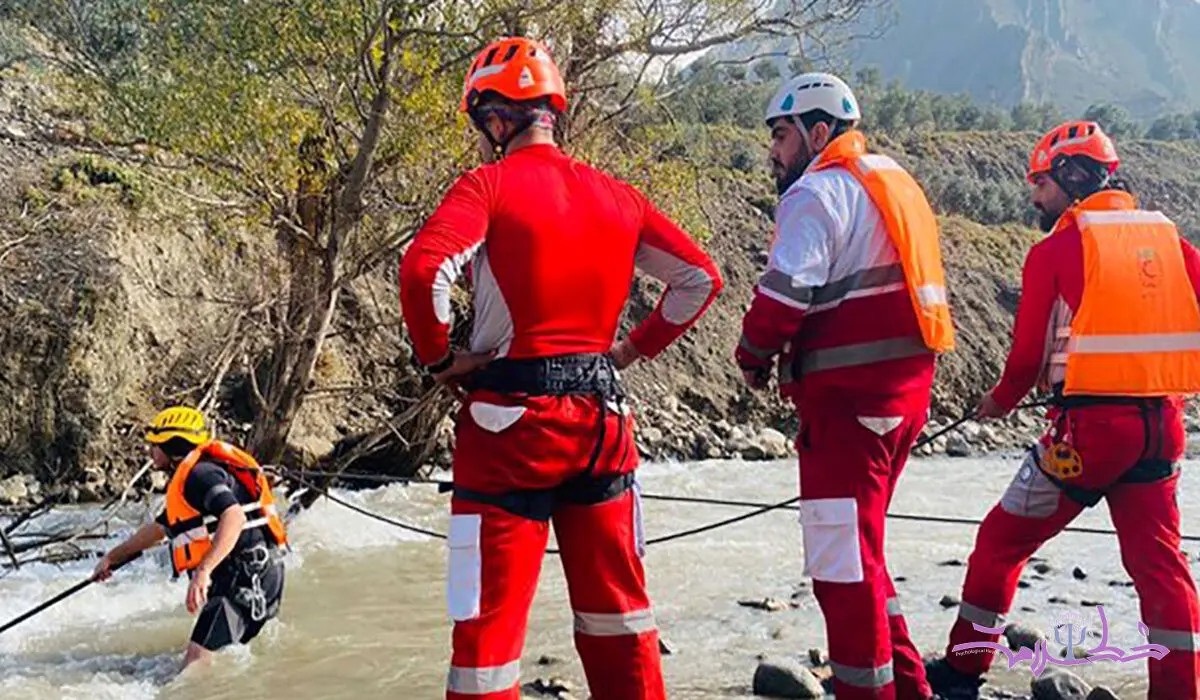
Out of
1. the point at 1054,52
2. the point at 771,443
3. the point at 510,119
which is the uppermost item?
the point at 1054,52

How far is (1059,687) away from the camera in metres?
4.40

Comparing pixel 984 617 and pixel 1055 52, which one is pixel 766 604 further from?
pixel 1055 52

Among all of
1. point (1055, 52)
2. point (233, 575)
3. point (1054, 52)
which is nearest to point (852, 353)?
point (233, 575)

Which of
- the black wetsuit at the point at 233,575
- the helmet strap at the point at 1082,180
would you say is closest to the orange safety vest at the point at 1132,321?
the helmet strap at the point at 1082,180

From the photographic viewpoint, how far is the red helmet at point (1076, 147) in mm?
4379

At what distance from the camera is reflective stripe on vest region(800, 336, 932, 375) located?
3428 millimetres

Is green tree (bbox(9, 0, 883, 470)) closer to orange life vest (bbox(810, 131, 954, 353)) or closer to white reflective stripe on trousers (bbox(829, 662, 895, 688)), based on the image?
orange life vest (bbox(810, 131, 954, 353))

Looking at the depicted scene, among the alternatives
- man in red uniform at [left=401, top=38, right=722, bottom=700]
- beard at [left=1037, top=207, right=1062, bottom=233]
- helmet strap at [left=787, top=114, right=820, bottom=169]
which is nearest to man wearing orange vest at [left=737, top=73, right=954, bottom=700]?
helmet strap at [left=787, top=114, right=820, bottom=169]

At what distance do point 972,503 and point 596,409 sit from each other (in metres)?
10.7

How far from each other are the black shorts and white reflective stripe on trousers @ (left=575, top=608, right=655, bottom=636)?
9.97 feet

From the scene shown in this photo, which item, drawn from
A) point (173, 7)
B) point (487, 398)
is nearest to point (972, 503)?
point (173, 7)

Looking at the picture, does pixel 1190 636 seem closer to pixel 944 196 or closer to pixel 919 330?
pixel 919 330

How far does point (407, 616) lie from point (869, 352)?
168 inches

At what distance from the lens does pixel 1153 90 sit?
482 ft
